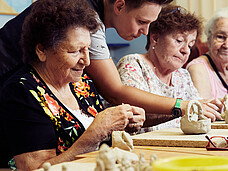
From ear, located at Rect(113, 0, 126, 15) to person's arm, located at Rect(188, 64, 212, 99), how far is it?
1301 mm

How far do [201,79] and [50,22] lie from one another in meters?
1.88

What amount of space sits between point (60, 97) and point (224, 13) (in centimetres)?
208

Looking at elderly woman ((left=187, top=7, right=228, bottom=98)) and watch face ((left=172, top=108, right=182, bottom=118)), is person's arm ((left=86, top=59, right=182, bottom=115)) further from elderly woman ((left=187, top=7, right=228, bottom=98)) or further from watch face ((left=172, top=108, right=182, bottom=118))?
elderly woman ((left=187, top=7, right=228, bottom=98))

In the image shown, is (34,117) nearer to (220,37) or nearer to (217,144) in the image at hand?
(217,144)

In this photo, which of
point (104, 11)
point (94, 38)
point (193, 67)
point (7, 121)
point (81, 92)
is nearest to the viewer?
point (7, 121)

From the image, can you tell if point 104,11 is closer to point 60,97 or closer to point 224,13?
point 60,97

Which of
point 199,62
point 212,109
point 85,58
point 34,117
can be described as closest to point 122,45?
point 199,62

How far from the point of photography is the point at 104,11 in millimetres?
1990

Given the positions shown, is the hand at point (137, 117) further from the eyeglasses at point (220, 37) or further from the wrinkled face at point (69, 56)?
the eyeglasses at point (220, 37)

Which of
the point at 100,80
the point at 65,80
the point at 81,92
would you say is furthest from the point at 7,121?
the point at 100,80

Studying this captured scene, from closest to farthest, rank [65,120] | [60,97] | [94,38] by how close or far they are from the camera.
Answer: [65,120] → [60,97] → [94,38]

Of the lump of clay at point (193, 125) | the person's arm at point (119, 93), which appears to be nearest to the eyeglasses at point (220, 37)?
the person's arm at point (119, 93)

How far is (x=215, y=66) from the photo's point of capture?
3.16 meters

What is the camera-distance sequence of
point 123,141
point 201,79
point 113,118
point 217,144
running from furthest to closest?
point 201,79, point 113,118, point 217,144, point 123,141
